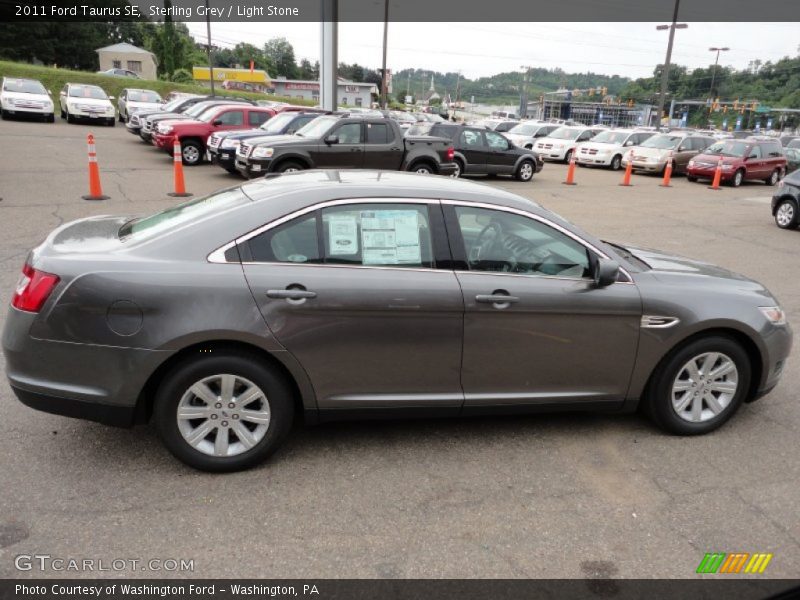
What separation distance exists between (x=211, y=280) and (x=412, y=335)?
112 centimetres

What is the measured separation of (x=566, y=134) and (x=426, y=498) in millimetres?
26556

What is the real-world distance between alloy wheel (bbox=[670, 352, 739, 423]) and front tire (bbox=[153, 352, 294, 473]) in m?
2.48

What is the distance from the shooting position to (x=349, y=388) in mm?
3555

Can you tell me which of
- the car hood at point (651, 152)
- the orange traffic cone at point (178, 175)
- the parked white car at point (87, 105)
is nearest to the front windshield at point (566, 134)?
the car hood at point (651, 152)

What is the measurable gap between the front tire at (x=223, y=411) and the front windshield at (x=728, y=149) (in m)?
23.4

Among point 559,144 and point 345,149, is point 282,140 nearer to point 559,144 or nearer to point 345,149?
point 345,149

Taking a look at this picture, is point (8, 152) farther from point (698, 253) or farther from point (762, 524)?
point (762, 524)

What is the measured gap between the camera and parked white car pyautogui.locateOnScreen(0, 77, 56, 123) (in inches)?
1008

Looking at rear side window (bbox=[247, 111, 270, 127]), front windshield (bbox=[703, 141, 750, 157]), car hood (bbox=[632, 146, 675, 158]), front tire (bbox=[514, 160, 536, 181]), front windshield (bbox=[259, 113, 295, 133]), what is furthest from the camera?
car hood (bbox=[632, 146, 675, 158])

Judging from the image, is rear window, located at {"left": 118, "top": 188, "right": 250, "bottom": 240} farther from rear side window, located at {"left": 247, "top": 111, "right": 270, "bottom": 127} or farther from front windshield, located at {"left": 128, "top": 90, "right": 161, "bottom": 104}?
front windshield, located at {"left": 128, "top": 90, "right": 161, "bottom": 104}

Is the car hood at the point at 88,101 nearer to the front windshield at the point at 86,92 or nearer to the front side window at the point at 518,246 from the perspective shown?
the front windshield at the point at 86,92

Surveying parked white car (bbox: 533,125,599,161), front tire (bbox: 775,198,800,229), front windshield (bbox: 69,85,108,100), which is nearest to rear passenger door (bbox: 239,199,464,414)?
front tire (bbox: 775,198,800,229)
